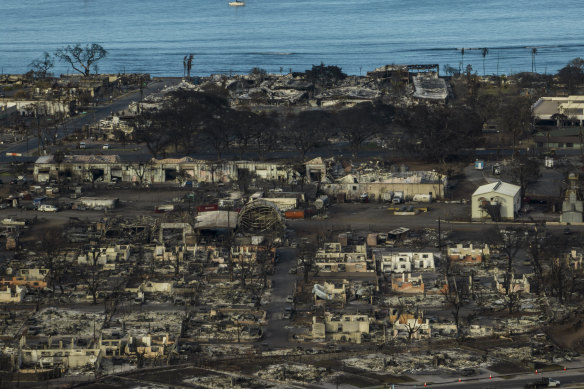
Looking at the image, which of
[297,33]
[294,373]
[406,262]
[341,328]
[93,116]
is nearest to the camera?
[294,373]

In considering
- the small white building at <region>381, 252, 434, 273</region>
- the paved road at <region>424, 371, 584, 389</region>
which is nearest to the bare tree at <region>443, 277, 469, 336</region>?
the small white building at <region>381, 252, 434, 273</region>

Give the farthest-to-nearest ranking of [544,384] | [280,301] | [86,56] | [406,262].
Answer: [86,56]
[406,262]
[280,301]
[544,384]

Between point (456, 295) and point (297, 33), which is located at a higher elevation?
point (297, 33)

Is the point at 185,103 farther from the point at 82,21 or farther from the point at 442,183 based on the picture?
the point at 82,21

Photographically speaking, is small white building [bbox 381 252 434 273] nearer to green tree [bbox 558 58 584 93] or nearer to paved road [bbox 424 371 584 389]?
paved road [bbox 424 371 584 389]

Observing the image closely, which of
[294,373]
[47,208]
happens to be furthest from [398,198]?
[294,373]

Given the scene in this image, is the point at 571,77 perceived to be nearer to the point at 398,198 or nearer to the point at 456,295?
the point at 398,198
